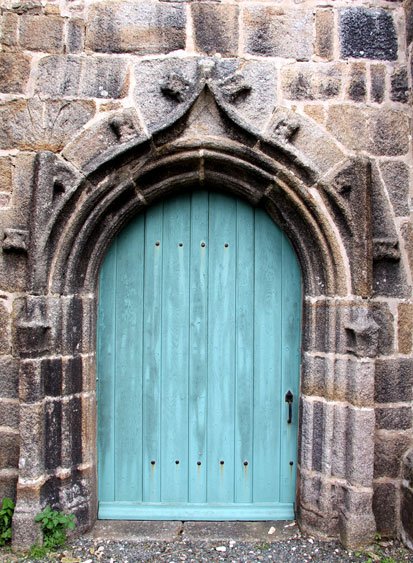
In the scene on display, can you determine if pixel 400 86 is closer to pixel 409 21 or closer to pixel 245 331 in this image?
pixel 409 21

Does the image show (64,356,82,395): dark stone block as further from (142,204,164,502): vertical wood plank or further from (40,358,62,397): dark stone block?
(142,204,164,502): vertical wood plank

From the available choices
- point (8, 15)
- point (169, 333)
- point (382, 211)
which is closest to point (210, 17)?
point (8, 15)

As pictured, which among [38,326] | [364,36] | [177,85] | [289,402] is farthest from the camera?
[289,402]

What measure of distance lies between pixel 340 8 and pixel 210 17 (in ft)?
2.70

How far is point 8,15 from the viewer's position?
2.69 metres

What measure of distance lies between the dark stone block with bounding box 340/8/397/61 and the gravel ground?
3011 mm

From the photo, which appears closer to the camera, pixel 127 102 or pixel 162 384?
pixel 127 102

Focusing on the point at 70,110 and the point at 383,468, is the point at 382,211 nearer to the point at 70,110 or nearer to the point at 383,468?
the point at 383,468

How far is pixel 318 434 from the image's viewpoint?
2.71 m

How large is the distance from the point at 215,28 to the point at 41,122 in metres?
1.23

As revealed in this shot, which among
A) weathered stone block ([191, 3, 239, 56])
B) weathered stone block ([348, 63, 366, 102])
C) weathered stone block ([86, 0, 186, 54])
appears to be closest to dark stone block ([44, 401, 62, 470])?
weathered stone block ([86, 0, 186, 54])

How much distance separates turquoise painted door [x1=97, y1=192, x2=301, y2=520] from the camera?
2951mm

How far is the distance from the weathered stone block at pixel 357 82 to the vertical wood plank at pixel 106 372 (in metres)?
1.81

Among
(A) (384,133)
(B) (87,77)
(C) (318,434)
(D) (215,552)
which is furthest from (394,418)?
(B) (87,77)
